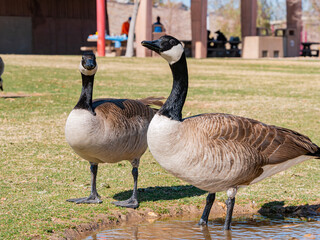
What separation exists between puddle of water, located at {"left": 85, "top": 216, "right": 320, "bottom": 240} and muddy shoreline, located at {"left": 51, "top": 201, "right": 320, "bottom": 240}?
118 millimetres

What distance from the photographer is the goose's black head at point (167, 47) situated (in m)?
4.77

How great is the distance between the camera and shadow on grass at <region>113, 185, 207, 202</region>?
21.0ft

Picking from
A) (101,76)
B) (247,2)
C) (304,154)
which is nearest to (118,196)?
(304,154)

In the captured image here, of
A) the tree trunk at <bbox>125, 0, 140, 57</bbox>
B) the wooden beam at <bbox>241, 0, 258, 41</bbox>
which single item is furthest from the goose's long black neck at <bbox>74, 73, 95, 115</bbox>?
the wooden beam at <bbox>241, 0, 258, 41</bbox>

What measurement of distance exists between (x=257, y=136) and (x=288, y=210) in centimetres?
145

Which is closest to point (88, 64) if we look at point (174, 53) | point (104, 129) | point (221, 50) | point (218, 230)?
point (104, 129)

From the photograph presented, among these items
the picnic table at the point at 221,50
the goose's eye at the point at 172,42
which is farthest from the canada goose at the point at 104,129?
the picnic table at the point at 221,50

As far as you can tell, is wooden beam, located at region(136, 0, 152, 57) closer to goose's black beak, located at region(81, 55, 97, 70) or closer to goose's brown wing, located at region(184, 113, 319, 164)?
goose's black beak, located at region(81, 55, 97, 70)

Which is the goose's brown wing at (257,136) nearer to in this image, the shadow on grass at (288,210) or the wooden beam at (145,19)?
the shadow on grass at (288,210)

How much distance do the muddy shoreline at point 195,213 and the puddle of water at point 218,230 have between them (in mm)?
118

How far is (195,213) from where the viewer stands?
6.07 m

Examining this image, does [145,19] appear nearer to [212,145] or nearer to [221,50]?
[221,50]

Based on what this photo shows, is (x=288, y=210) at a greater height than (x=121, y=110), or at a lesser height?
lesser

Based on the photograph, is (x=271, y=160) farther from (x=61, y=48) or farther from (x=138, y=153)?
(x=61, y=48)
